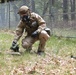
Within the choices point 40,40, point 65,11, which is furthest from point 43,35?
point 65,11

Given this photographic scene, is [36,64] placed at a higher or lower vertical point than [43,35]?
lower

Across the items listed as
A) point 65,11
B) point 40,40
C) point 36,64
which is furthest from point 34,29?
point 65,11

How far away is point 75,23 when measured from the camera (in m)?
12.7

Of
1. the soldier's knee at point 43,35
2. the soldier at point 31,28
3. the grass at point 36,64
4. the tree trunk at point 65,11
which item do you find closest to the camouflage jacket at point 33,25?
the soldier at point 31,28

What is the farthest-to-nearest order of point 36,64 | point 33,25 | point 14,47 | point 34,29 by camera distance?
point 34,29
point 33,25
point 14,47
point 36,64

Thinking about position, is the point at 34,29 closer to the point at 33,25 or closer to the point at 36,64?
the point at 33,25

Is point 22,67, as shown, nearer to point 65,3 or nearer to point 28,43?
point 28,43

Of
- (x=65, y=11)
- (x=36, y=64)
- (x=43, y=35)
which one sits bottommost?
(x=36, y=64)

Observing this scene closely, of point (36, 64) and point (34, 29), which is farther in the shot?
point (34, 29)

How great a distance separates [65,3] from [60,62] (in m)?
6.99

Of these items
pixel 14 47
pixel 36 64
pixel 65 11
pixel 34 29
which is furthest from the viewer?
pixel 65 11

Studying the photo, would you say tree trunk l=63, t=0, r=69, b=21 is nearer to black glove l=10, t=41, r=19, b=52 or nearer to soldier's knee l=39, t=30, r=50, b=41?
soldier's knee l=39, t=30, r=50, b=41

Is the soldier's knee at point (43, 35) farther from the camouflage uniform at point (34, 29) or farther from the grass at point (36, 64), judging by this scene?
the grass at point (36, 64)

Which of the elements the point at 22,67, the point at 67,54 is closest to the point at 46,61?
the point at 22,67
